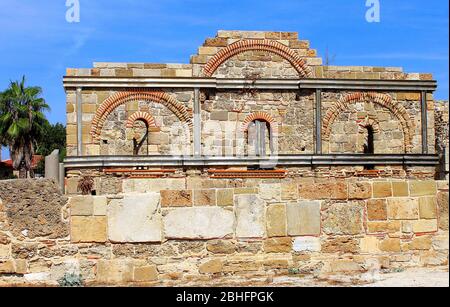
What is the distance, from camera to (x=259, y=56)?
19812 millimetres

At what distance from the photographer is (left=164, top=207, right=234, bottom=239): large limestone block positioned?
8.60m

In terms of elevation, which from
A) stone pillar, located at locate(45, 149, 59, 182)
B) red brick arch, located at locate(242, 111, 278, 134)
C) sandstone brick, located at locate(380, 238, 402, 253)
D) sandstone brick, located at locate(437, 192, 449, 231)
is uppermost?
red brick arch, located at locate(242, 111, 278, 134)

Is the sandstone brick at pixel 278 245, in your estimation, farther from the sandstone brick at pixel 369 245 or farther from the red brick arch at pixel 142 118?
the red brick arch at pixel 142 118

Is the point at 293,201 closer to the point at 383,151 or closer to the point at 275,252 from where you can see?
the point at 275,252

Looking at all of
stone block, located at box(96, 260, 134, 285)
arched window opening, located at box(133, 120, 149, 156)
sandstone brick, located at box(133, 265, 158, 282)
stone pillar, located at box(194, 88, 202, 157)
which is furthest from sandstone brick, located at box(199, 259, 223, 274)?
arched window opening, located at box(133, 120, 149, 156)

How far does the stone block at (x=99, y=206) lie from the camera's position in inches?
335

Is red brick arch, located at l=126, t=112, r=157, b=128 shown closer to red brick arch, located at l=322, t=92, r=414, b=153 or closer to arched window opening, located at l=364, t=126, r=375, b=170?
red brick arch, located at l=322, t=92, r=414, b=153

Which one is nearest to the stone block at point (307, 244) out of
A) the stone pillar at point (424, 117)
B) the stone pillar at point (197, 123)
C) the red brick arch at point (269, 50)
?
the stone pillar at point (197, 123)

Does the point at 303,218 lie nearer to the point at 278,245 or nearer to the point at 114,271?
the point at 278,245

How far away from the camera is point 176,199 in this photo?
28.5 feet

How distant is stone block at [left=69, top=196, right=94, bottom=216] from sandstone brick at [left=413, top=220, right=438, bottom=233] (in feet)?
14.5

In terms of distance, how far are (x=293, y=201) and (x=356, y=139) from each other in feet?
38.2
